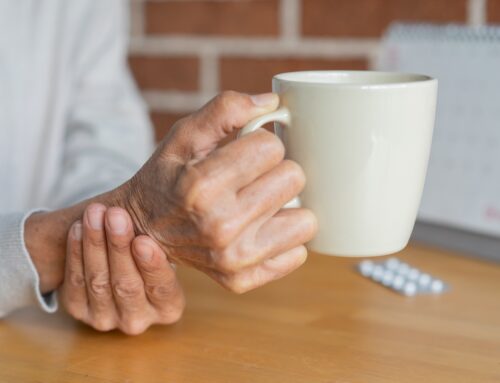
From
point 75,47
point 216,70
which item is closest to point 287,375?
point 75,47

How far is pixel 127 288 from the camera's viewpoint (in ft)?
2.15

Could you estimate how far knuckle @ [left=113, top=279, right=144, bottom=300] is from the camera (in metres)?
0.65

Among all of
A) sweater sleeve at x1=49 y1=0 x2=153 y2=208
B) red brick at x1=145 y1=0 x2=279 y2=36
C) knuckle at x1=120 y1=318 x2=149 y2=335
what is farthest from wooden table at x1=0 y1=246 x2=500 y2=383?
red brick at x1=145 y1=0 x2=279 y2=36

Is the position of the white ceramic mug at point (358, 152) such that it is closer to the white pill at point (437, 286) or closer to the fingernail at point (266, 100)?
the fingernail at point (266, 100)

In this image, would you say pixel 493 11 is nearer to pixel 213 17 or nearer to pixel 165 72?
pixel 213 17

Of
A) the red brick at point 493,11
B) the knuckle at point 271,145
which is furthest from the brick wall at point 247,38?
the knuckle at point 271,145

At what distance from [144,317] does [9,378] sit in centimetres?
12

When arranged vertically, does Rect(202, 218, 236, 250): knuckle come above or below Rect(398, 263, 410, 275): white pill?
above

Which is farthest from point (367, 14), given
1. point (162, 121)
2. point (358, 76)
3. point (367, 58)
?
point (358, 76)

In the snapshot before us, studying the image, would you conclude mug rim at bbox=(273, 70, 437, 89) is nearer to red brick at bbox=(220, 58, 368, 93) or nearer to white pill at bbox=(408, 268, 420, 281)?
white pill at bbox=(408, 268, 420, 281)

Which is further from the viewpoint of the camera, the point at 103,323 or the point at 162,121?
the point at 162,121

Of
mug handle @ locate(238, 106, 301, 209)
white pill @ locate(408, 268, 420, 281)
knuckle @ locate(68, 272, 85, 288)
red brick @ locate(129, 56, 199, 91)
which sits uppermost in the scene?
mug handle @ locate(238, 106, 301, 209)

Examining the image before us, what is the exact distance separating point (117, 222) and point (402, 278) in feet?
1.03

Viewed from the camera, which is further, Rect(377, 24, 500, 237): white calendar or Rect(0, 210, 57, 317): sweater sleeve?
Rect(377, 24, 500, 237): white calendar
